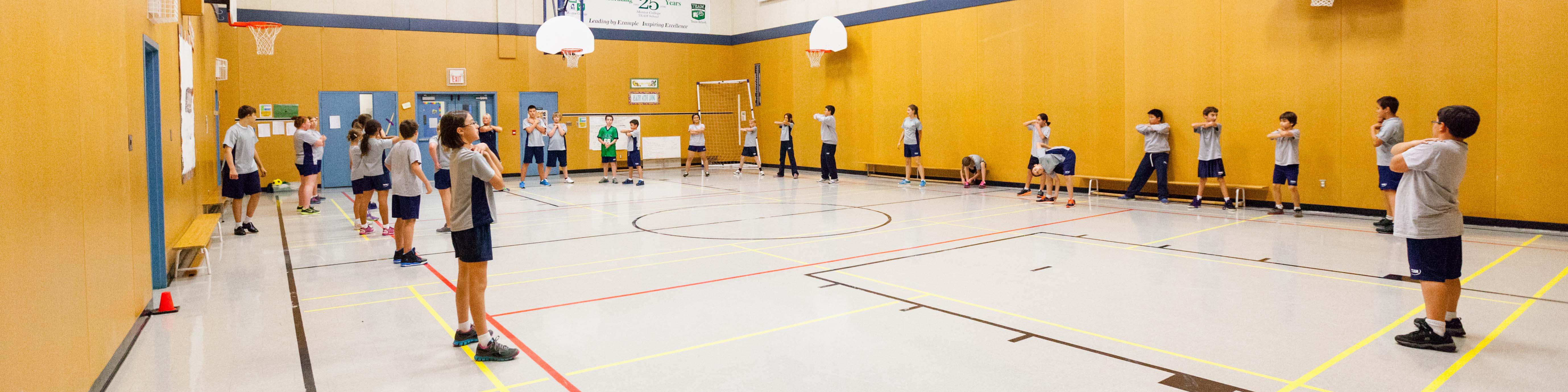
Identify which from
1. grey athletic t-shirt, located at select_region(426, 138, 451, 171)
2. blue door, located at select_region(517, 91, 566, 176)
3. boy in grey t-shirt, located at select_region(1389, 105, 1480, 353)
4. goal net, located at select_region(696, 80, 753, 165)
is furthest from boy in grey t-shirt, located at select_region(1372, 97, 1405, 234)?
blue door, located at select_region(517, 91, 566, 176)

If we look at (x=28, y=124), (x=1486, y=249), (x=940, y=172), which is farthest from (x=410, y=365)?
(x=940, y=172)

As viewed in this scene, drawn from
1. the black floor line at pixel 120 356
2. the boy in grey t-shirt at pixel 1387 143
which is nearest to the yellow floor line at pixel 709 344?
the black floor line at pixel 120 356

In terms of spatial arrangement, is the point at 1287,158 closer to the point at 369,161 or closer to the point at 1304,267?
the point at 1304,267

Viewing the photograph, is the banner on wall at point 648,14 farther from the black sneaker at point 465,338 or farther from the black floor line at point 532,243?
the black sneaker at point 465,338

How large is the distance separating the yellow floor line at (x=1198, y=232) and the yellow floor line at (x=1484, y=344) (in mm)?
3191

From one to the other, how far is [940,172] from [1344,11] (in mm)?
8392

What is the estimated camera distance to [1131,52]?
14.3 meters

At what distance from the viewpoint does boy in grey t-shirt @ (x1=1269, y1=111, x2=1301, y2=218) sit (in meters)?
11.7

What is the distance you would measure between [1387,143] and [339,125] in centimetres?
1861

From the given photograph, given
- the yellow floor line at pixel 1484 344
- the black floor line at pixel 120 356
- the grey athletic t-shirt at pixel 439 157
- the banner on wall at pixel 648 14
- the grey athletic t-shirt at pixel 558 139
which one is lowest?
the yellow floor line at pixel 1484 344

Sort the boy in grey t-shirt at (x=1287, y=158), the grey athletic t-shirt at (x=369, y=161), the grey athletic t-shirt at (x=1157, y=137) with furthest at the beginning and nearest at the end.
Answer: the grey athletic t-shirt at (x=1157, y=137) < the boy in grey t-shirt at (x=1287, y=158) < the grey athletic t-shirt at (x=369, y=161)

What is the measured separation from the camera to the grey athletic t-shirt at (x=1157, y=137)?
1361 centimetres

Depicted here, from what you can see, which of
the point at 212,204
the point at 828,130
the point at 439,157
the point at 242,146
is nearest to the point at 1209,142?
the point at 828,130

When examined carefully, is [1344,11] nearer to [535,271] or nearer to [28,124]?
[535,271]
